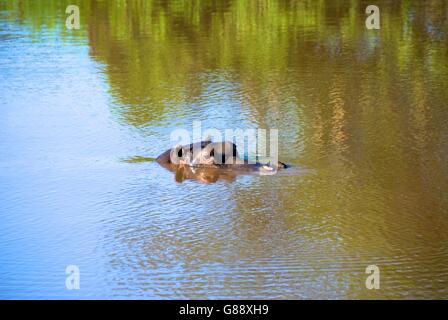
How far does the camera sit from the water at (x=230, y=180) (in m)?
6.95

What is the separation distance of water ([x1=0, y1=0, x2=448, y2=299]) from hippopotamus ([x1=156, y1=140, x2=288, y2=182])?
146mm

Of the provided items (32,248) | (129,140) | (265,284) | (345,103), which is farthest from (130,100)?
(265,284)

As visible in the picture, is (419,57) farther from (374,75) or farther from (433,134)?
(433,134)

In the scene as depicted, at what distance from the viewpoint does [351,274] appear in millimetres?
6812

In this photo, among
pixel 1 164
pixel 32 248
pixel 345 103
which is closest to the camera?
pixel 32 248

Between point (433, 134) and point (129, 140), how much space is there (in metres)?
3.17

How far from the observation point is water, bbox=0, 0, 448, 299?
695 cm

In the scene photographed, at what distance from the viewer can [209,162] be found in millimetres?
9289
